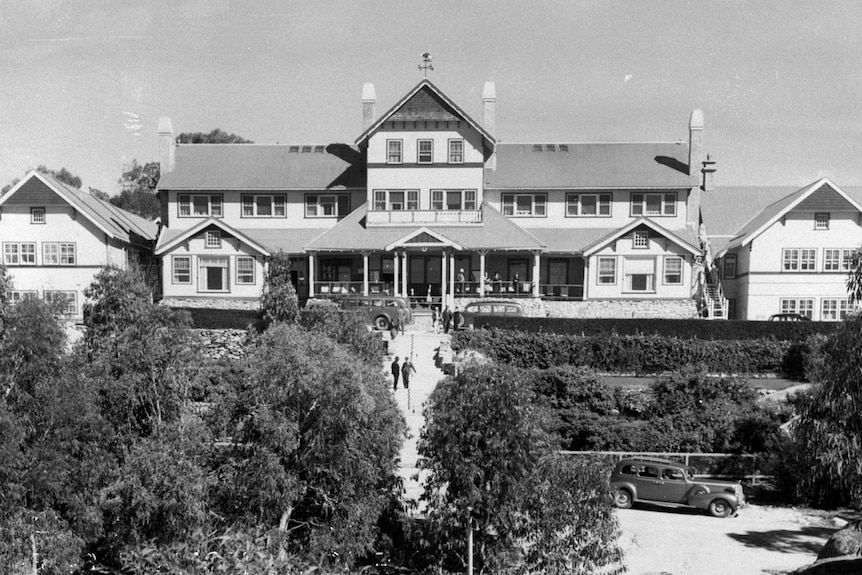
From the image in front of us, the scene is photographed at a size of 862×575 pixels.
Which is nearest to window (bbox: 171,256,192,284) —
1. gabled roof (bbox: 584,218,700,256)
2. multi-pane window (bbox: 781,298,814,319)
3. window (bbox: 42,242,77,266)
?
window (bbox: 42,242,77,266)

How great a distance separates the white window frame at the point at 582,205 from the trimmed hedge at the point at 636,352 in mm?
15091

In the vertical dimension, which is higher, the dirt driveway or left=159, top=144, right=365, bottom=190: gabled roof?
left=159, top=144, right=365, bottom=190: gabled roof

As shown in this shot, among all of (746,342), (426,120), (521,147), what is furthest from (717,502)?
(521,147)

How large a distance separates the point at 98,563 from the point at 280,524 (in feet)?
23.3

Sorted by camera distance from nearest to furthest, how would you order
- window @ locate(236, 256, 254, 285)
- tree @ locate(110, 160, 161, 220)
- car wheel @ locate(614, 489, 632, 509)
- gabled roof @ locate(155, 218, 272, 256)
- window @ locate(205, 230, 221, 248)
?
car wheel @ locate(614, 489, 632, 509)
gabled roof @ locate(155, 218, 272, 256)
window @ locate(205, 230, 221, 248)
window @ locate(236, 256, 254, 285)
tree @ locate(110, 160, 161, 220)

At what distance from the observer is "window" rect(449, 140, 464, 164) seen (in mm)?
48188

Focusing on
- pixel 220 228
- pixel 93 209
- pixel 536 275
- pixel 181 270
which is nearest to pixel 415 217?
pixel 536 275

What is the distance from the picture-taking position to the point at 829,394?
24.0 m

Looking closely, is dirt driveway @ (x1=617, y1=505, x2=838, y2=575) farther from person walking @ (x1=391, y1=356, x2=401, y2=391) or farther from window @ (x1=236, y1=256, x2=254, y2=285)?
window @ (x1=236, y1=256, x2=254, y2=285)

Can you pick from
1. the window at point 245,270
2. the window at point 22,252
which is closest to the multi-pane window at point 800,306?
the window at point 245,270

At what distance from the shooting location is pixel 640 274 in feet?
152

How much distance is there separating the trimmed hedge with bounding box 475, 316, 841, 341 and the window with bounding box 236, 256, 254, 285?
50.7 feet

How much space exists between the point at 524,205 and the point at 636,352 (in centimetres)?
1675

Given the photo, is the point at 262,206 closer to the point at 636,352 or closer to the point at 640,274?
the point at 640,274
